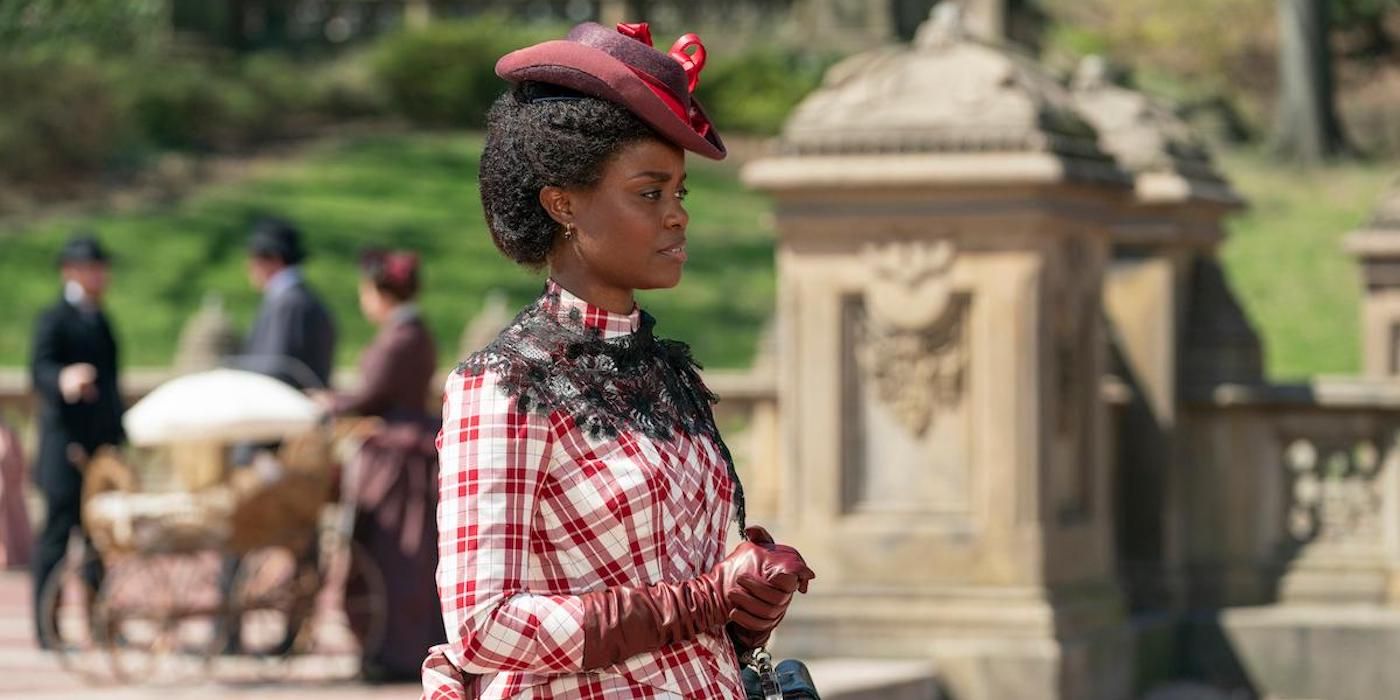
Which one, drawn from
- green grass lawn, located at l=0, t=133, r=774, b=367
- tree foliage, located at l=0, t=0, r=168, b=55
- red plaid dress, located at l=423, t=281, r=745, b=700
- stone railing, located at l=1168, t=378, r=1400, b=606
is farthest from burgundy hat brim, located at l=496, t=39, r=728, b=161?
tree foliage, located at l=0, t=0, r=168, b=55

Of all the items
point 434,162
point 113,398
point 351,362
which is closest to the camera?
point 113,398

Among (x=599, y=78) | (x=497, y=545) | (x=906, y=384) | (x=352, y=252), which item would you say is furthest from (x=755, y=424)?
(x=352, y=252)

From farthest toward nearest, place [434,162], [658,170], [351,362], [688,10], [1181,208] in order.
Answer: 1. [688,10]
2. [434,162]
3. [351,362]
4. [1181,208]
5. [658,170]

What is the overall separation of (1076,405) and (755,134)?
2711 centimetres

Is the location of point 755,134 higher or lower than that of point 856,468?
higher

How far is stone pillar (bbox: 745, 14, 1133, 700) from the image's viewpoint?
358 inches

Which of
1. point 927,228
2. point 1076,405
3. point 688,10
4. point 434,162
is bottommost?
point 1076,405

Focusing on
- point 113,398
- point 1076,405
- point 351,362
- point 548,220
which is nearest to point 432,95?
point 351,362

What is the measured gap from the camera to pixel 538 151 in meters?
3.34

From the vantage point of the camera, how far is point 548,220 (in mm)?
3385

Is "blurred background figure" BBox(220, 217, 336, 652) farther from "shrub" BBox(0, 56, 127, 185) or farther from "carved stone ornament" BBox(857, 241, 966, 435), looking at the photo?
"shrub" BBox(0, 56, 127, 185)

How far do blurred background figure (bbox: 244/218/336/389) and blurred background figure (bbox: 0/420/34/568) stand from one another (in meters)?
4.36

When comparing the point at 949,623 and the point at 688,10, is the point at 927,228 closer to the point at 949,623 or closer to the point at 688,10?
the point at 949,623

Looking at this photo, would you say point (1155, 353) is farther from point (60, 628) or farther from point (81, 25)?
point (81, 25)
